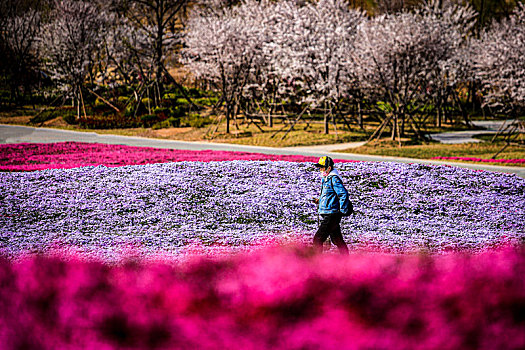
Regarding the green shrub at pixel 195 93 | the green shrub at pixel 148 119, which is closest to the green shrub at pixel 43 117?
the green shrub at pixel 148 119

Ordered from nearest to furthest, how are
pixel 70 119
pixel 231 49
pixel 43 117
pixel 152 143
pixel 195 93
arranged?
pixel 152 143, pixel 231 49, pixel 70 119, pixel 43 117, pixel 195 93

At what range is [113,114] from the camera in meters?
36.8

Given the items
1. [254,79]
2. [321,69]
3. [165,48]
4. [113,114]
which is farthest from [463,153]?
[165,48]

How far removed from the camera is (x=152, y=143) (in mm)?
25703

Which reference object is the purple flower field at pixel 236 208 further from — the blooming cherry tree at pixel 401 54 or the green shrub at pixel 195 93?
the green shrub at pixel 195 93

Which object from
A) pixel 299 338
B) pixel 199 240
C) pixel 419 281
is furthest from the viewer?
pixel 199 240

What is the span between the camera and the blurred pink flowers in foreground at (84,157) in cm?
1572

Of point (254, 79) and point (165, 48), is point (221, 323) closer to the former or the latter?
point (254, 79)

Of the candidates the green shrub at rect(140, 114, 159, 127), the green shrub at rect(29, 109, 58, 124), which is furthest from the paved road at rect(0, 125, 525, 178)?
the green shrub at rect(140, 114, 159, 127)

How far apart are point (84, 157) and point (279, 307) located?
1587 cm

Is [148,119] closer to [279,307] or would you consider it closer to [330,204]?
[330,204]

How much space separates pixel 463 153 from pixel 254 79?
1713 centimetres

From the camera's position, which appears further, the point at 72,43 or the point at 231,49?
the point at 72,43

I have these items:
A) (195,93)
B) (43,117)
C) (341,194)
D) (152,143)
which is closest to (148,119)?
(43,117)
